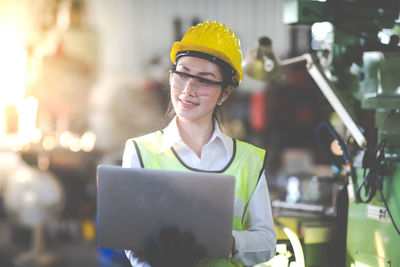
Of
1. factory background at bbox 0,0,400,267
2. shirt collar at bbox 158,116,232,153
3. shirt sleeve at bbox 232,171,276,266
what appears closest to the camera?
shirt sleeve at bbox 232,171,276,266

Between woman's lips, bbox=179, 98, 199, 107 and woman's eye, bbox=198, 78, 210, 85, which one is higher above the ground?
woman's eye, bbox=198, 78, 210, 85

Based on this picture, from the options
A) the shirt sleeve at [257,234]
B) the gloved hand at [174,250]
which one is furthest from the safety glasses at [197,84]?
the gloved hand at [174,250]

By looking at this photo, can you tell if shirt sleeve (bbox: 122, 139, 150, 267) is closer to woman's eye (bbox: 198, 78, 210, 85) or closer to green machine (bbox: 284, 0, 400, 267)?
woman's eye (bbox: 198, 78, 210, 85)

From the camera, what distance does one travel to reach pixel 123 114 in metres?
6.66

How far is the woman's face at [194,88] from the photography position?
1.48 meters

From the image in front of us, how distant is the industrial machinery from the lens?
68.9 inches

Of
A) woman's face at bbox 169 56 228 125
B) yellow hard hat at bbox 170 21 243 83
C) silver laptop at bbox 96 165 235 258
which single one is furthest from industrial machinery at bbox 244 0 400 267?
silver laptop at bbox 96 165 235 258

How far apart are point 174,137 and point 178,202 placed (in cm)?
33

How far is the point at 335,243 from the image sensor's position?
202cm

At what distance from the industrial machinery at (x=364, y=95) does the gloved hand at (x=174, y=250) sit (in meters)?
0.86

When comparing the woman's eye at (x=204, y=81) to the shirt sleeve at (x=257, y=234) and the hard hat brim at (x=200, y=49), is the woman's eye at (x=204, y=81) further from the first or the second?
the shirt sleeve at (x=257, y=234)

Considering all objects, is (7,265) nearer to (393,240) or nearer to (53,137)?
(53,137)

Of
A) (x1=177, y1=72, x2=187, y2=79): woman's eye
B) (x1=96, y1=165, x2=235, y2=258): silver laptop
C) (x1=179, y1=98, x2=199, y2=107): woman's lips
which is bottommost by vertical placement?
(x1=96, y1=165, x2=235, y2=258): silver laptop

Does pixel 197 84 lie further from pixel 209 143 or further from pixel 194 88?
pixel 209 143
